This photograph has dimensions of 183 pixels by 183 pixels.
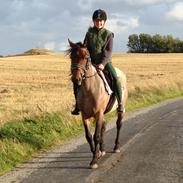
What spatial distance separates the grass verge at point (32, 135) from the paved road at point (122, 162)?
0.34m

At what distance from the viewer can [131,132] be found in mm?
12547

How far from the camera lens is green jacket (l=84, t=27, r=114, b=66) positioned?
9.23m

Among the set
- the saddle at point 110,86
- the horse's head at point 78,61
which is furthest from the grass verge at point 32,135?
the horse's head at point 78,61

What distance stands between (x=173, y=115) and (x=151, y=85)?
939cm

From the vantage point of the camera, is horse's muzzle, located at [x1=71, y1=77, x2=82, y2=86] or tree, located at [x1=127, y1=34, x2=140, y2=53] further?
tree, located at [x1=127, y1=34, x2=140, y2=53]

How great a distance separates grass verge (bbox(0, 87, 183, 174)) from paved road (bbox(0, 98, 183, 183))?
0.34m

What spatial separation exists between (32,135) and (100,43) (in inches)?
116

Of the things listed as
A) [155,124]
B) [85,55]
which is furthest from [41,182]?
[155,124]

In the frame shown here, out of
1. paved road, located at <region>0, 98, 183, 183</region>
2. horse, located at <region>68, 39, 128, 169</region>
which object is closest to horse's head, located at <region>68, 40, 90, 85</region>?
horse, located at <region>68, 39, 128, 169</region>

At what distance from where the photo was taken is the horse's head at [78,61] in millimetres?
8164

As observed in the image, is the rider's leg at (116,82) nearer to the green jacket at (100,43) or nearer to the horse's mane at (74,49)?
the green jacket at (100,43)

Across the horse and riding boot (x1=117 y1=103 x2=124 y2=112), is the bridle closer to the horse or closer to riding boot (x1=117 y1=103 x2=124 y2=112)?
the horse

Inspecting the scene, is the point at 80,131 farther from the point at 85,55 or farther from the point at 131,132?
the point at 85,55

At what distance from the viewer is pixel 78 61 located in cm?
825
